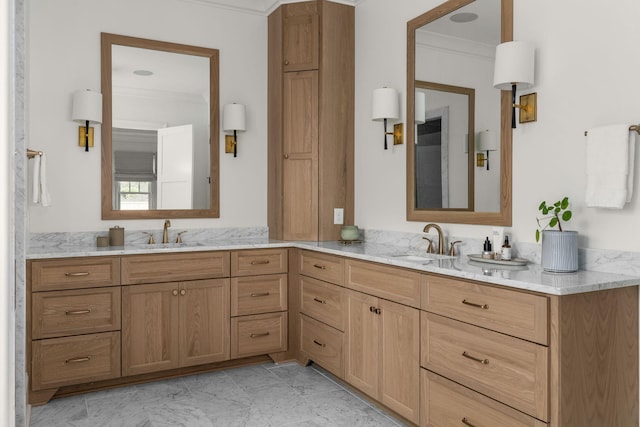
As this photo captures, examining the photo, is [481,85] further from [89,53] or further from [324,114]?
[89,53]

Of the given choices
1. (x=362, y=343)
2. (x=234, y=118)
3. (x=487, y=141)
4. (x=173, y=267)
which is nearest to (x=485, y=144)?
(x=487, y=141)

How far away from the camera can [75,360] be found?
→ 3.03 meters

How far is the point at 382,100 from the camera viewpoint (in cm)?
Result: 337

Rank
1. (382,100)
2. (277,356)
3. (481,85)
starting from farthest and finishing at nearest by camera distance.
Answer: (277,356), (382,100), (481,85)

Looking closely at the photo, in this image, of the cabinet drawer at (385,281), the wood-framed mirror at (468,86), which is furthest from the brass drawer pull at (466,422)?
the wood-framed mirror at (468,86)

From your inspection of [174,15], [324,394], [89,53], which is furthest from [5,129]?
[174,15]

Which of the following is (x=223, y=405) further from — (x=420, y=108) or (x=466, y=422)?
(x=420, y=108)

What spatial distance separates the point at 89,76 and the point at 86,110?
0.30 meters

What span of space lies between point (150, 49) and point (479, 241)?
2.61m

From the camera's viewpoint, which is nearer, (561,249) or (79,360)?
(561,249)

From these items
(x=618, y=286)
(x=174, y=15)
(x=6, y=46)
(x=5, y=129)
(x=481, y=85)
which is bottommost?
(x=618, y=286)

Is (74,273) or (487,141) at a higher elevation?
(487,141)

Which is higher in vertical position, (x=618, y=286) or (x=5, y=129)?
(x=5, y=129)

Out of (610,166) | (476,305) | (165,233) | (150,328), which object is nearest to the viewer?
(610,166)
